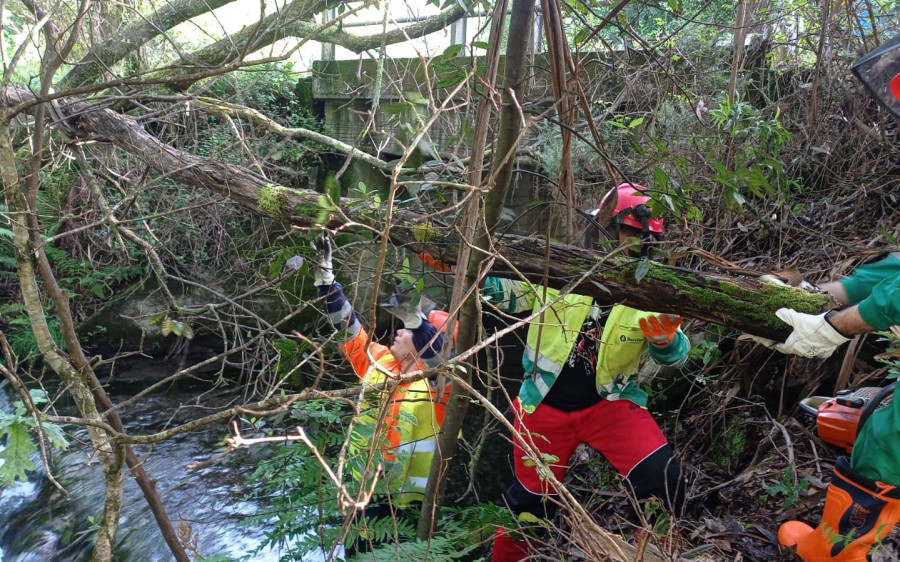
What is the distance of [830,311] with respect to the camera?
2277 mm

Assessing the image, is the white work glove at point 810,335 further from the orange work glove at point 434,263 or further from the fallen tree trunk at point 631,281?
the orange work glove at point 434,263

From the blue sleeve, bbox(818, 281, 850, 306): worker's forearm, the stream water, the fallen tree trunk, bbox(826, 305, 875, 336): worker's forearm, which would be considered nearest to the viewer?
bbox(826, 305, 875, 336): worker's forearm

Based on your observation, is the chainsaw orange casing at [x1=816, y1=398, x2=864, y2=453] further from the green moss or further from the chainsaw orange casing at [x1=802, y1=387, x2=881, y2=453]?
the green moss

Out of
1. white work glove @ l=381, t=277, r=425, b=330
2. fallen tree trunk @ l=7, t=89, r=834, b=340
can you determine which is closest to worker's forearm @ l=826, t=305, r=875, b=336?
fallen tree trunk @ l=7, t=89, r=834, b=340

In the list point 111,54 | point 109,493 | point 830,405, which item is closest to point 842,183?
point 830,405

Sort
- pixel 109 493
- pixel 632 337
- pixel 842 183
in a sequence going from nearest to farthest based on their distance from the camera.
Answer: pixel 109 493 → pixel 632 337 → pixel 842 183

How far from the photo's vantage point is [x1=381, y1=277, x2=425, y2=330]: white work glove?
9.32ft

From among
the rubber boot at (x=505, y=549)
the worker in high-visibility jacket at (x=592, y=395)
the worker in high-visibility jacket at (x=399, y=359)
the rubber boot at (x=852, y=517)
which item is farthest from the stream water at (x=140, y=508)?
the rubber boot at (x=852, y=517)

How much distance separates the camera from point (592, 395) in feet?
10.9

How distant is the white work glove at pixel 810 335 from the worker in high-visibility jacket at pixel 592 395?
0.70 meters

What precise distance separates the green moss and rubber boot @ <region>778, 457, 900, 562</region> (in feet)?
9.29

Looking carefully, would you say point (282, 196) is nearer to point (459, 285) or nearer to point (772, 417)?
point (459, 285)

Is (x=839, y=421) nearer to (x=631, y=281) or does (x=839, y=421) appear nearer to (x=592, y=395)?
(x=592, y=395)

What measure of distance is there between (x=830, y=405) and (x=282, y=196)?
2.86 metres
